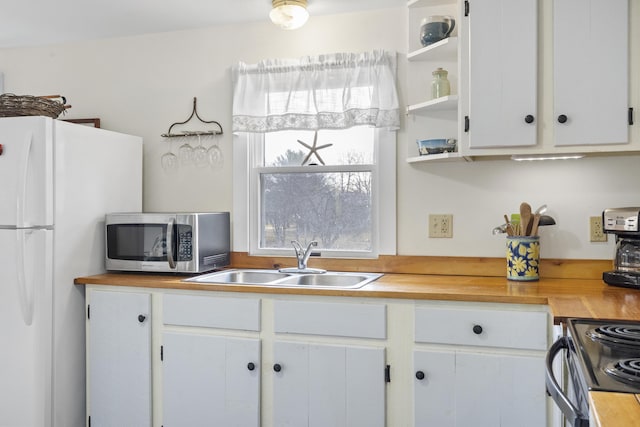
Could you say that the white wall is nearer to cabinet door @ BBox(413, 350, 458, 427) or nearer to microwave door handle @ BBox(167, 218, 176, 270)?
microwave door handle @ BBox(167, 218, 176, 270)

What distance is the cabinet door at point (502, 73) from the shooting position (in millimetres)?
2326

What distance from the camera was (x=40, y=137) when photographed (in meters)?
2.57

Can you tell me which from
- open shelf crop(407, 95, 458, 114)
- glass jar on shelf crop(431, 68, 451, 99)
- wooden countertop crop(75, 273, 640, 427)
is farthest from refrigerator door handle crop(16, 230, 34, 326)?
glass jar on shelf crop(431, 68, 451, 99)

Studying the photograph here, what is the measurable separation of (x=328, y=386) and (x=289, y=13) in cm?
174

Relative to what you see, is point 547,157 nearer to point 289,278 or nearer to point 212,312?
point 289,278

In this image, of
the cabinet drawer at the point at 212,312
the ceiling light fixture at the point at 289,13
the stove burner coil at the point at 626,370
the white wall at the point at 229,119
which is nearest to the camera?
the stove burner coil at the point at 626,370

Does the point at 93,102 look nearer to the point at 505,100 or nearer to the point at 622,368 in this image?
the point at 505,100

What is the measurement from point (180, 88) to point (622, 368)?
277 centimetres

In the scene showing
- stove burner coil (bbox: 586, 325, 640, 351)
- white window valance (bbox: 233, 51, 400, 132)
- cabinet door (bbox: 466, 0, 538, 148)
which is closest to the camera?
stove burner coil (bbox: 586, 325, 640, 351)

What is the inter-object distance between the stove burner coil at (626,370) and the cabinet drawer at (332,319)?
1154 millimetres

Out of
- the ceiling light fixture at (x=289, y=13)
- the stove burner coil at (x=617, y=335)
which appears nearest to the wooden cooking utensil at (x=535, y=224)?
the stove burner coil at (x=617, y=335)

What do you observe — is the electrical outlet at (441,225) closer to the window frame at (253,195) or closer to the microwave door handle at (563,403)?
the window frame at (253,195)

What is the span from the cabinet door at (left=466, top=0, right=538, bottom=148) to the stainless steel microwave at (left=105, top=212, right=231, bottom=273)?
1359 mm

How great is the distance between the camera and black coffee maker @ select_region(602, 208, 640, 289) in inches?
87.2
